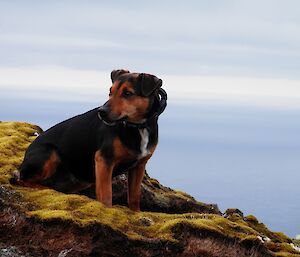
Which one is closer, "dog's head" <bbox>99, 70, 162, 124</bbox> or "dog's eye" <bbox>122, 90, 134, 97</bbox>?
"dog's head" <bbox>99, 70, 162, 124</bbox>

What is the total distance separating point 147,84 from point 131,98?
46 centimetres

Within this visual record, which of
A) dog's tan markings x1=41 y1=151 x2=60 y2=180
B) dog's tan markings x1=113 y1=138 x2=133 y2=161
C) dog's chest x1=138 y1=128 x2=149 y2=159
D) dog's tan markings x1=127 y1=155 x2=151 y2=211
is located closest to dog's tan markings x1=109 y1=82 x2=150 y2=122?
dog's chest x1=138 y1=128 x2=149 y2=159

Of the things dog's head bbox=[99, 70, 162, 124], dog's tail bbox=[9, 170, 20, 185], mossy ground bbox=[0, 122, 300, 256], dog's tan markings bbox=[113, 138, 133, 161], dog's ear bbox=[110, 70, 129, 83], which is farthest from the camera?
dog's tail bbox=[9, 170, 20, 185]

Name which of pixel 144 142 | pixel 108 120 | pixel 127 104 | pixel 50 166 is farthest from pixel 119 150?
pixel 50 166

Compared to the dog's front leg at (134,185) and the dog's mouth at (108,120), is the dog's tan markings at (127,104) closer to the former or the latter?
the dog's mouth at (108,120)

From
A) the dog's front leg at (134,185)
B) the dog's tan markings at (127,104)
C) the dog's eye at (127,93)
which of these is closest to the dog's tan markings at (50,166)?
the dog's front leg at (134,185)

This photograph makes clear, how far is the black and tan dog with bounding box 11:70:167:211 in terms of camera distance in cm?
1266

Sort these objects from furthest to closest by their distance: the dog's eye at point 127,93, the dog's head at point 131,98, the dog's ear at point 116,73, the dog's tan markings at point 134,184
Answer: the dog's tan markings at point 134,184, the dog's ear at point 116,73, the dog's eye at point 127,93, the dog's head at point 131,98

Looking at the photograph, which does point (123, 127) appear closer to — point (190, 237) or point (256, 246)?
point (190, 237)

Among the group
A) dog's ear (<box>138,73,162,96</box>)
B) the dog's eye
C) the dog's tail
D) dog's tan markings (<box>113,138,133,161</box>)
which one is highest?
dog's ear (<box>138,73,162,96</box>)

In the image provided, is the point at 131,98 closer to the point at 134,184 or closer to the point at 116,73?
the point at 116,73

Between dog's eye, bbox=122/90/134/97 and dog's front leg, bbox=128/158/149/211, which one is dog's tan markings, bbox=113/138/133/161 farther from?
dog's front leg, bbox=128/158/149/211

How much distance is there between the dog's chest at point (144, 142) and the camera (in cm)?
1315

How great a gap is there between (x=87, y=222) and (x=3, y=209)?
177cm
